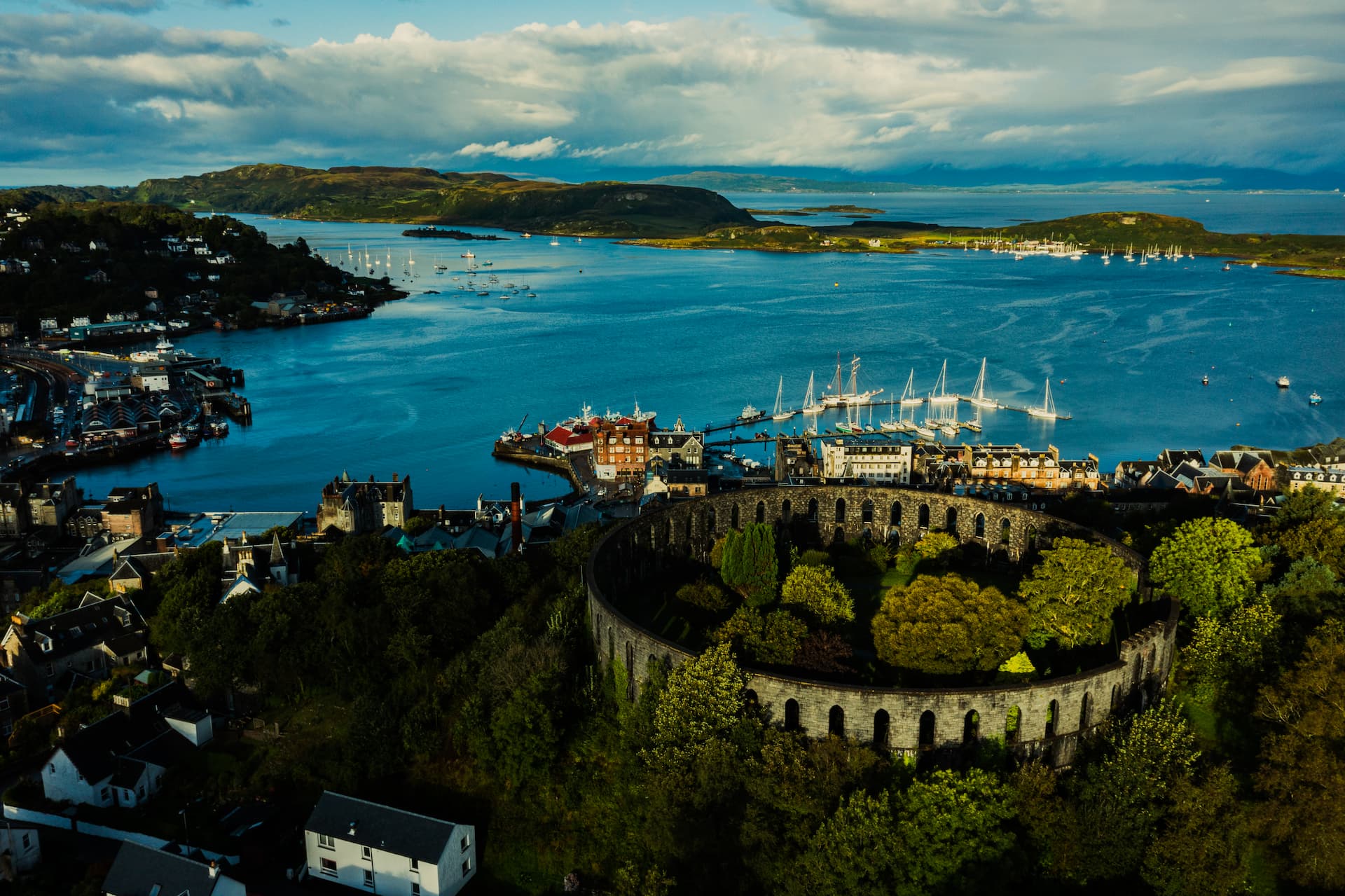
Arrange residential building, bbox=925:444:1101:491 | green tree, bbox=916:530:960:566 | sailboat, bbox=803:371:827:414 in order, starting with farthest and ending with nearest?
sailboat, bbox=803:371:827:414, residential building, bbox=925:444:1101:491, green tree, bbox=916:530:960:566

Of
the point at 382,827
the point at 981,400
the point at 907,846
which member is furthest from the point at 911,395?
the point at 382,827

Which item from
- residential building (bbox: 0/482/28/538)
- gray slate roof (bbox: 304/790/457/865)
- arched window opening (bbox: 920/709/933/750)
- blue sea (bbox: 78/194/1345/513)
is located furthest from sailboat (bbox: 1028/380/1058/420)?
residential building (bbox: 0/482/28/538)

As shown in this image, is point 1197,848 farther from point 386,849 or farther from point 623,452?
point 623,452

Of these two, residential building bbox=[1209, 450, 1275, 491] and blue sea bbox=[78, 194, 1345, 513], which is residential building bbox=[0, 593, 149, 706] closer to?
blue sea bbox=[78, 194, 1345, 513]

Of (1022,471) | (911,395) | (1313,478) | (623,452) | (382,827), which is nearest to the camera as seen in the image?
(382,827)

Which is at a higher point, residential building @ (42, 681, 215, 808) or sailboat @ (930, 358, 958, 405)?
sailboat @ (930, 358, 958, 405)

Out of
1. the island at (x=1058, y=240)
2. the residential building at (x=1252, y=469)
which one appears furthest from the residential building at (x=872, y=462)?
the island at (x=1058, y=240)

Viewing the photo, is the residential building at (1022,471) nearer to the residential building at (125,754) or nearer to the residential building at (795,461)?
the residential building at (795,461)
